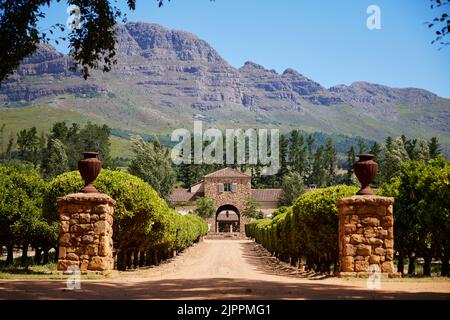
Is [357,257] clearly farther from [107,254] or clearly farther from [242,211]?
[242,211]

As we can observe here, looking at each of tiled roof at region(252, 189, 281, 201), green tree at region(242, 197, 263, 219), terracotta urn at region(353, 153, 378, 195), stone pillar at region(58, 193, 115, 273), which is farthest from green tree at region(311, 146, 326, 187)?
stone pillar at region(58, 193, 115, 273)

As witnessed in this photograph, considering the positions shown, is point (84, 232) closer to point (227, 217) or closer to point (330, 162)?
point (227, 217)

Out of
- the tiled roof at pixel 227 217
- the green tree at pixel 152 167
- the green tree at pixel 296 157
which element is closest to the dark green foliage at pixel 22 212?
the green tree at pixel 152 167

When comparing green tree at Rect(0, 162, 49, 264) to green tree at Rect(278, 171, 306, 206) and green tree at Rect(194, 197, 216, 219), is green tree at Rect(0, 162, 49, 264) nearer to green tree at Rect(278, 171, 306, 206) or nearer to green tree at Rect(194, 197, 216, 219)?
green tree at Rect(194, 197, 216, 219)

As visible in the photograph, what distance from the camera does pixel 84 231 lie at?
1395 centimetres

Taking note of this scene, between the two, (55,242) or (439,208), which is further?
(55,242)

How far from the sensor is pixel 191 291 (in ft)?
32.7

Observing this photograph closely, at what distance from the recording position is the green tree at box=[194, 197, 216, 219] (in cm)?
8325

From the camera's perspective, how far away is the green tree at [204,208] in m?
83.2

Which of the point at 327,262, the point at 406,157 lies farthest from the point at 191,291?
the point at 406,157

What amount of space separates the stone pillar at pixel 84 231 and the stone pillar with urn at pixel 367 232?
6223 millimetres

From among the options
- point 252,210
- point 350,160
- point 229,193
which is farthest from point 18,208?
point 350,160

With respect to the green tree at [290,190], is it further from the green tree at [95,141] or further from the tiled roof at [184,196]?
the green tree at [95,141]

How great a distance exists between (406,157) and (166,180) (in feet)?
112
